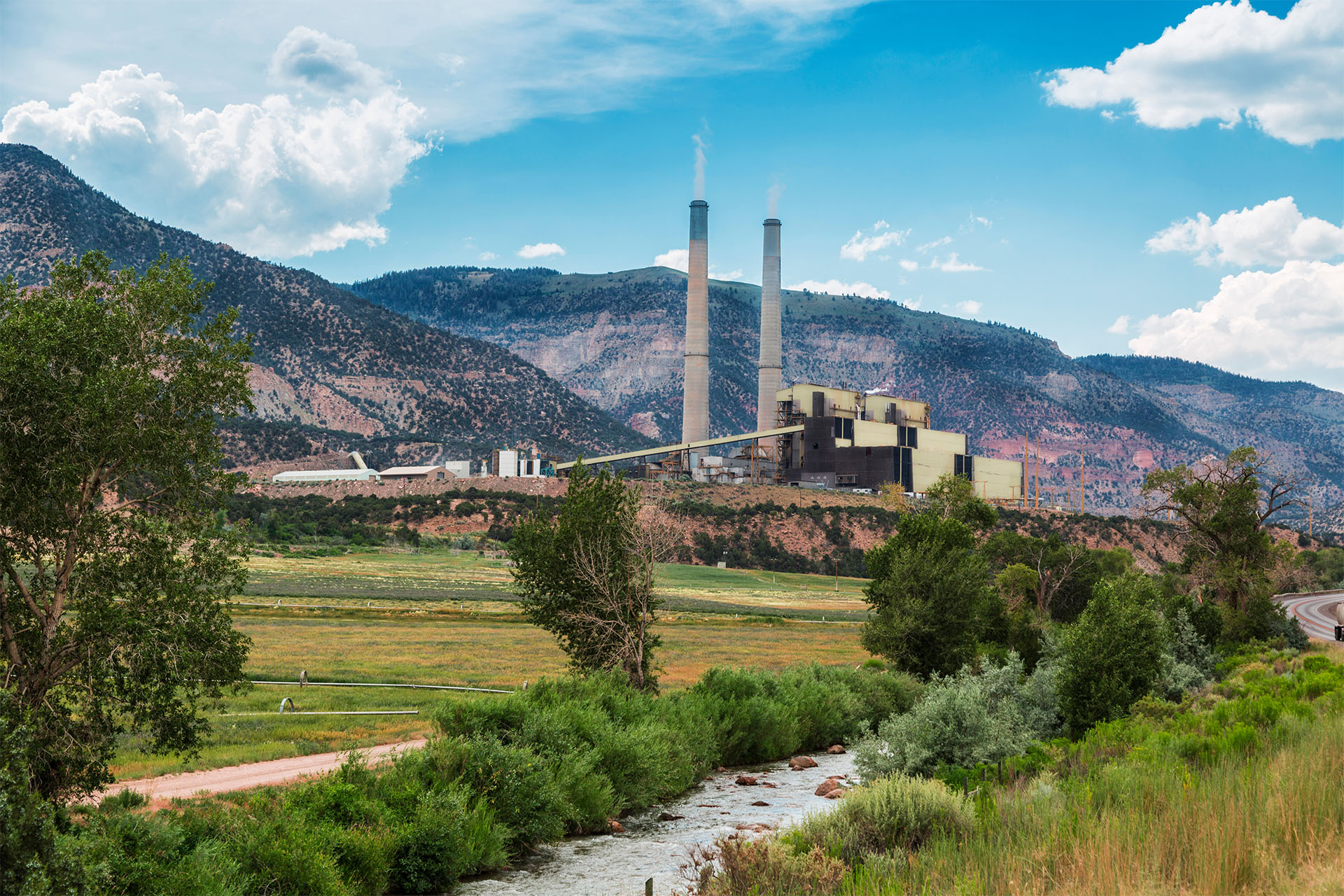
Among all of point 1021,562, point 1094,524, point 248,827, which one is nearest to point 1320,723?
point 248,827

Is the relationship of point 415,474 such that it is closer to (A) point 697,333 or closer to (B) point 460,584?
(A) point 697,333

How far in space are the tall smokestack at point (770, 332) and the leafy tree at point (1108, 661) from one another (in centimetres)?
10792

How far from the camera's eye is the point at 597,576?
3350cm

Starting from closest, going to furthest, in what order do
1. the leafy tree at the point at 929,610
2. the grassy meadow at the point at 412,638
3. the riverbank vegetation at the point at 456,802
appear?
the riverbank vegetation at the point at 456,802 < the grassy meadow at the point at 412,638 < the leafy tree at the point at 929,610

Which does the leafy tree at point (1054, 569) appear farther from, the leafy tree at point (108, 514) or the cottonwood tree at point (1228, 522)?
the leafy tree at point (108, 514)

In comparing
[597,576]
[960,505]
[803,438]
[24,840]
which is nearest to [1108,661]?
[597,576]

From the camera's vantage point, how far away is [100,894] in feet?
41.0

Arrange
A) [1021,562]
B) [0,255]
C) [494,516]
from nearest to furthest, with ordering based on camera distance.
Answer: [1021,562] < [494,516] < [0,255]

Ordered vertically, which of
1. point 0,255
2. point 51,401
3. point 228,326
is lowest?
point 51,401

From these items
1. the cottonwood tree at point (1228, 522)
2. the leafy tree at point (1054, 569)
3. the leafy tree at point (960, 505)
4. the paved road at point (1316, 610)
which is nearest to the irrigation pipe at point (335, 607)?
the leafy tree at point (960, 505)

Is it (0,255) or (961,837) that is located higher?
(0,255)

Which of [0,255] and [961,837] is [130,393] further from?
[0,255]

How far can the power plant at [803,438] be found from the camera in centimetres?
13250

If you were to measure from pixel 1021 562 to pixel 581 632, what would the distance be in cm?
3945
